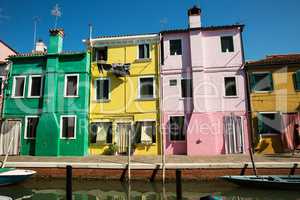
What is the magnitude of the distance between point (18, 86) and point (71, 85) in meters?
4.60

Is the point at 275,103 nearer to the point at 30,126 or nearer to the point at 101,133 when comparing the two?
the point at 101,133

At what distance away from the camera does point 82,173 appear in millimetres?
14906

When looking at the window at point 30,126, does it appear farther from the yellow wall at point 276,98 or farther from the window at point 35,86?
the yellow wall at point 276,98

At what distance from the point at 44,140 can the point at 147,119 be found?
819 centimetres

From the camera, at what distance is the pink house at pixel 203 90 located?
19688mm

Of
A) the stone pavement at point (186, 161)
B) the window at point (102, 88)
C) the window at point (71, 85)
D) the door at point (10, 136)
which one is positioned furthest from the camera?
the window at point (102, 88)

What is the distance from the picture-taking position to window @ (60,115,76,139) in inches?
800

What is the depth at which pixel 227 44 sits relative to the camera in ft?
69.3

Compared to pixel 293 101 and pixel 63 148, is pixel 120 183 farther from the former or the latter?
pixel 293 101

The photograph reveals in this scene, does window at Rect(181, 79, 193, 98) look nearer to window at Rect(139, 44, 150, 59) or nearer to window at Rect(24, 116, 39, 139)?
window at Rect(139, 44, 150, 59)

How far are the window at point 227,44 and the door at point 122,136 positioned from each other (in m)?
10.1

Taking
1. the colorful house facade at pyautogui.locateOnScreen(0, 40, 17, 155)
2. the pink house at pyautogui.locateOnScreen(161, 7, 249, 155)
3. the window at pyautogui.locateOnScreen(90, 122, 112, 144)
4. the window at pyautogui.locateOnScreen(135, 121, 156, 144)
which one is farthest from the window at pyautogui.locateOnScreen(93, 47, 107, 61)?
the colorful house facade at pyautogui.locateOnScreen(0, 40, 17, 155)

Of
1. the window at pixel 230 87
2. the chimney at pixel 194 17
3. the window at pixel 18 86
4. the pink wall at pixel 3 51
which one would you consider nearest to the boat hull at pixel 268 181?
the window at pixel 230 87

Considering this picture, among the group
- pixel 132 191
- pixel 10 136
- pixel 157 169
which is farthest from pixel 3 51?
pixel 132 191
